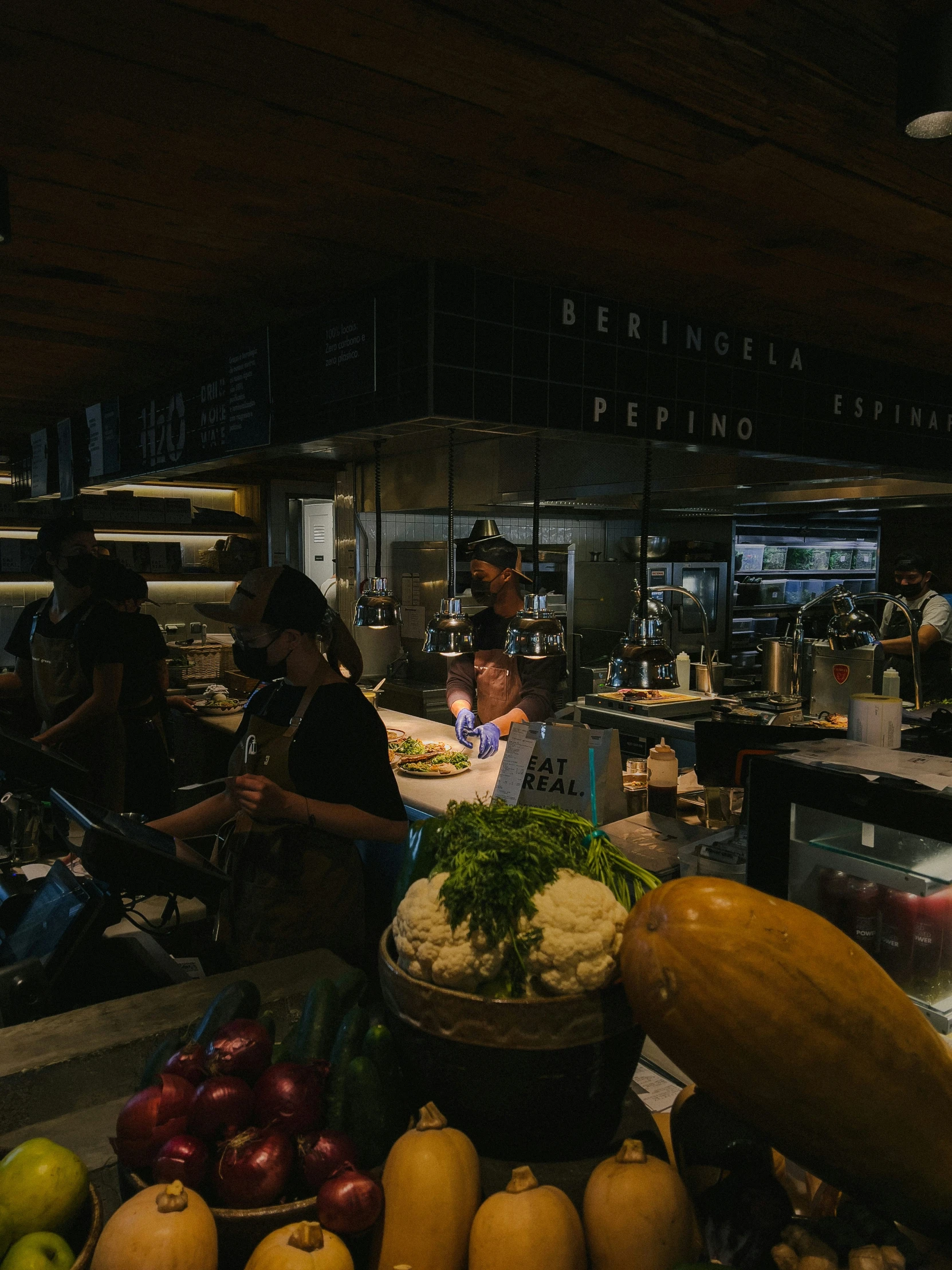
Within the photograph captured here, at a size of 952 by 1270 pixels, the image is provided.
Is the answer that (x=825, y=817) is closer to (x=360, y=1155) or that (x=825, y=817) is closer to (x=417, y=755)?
(x=360, y=1155)

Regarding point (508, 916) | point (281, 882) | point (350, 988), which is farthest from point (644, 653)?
point (508, 916)

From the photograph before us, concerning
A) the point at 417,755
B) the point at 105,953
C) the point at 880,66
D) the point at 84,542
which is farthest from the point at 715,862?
the point at 84,542

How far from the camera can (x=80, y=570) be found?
168 inches

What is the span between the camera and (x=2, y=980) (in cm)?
165

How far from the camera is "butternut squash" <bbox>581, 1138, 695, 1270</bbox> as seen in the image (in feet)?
2.88

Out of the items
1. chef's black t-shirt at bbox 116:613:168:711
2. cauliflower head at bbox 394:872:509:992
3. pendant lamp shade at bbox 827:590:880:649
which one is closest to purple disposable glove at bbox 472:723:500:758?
pendant lamp shade at bbox 827:590:880:649

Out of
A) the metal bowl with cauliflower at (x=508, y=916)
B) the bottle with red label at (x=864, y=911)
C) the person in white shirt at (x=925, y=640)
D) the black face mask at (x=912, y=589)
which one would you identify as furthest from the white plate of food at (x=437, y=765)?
the black face mask at (x=912, y=589)

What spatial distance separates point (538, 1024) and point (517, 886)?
0.16 metres

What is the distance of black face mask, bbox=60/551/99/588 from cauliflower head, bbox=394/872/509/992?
3.76 meters

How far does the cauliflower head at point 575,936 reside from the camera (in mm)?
993

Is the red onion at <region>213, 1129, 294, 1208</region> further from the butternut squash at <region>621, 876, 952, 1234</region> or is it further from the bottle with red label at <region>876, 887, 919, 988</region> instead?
the bottle with red label at <region>876, 887, 919, 988</region>

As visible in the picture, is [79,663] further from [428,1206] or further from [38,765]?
Answer: [428,1206]

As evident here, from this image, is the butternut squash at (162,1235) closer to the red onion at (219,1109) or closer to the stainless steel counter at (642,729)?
the red onion at (219,1109)

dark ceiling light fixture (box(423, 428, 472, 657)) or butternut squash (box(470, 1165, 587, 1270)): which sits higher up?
dark ceiling light fixture (box(423, 428, 472, 657))
